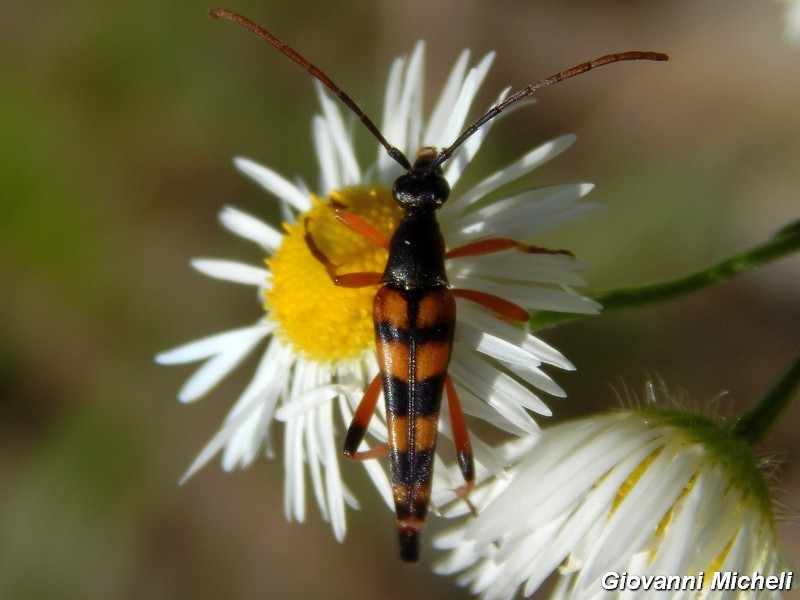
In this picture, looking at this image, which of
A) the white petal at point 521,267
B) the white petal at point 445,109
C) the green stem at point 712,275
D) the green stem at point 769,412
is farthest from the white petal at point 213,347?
the green stem at point 769,412

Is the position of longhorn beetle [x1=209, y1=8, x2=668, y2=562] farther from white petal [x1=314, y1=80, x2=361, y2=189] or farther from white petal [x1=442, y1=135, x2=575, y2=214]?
white petal [x1=314, y1=80, x2=361, y2=189]

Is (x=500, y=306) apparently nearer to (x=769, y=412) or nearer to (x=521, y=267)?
(x=521, y=267)

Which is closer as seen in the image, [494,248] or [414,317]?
[414,317]

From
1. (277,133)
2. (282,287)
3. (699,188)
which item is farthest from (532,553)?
(277,133)

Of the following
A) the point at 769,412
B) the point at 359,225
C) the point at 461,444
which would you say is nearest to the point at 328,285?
the point at 359,225

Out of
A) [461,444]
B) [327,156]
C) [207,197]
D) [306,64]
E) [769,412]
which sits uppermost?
[306,64]

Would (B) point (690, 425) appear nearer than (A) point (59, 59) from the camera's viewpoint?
Yes

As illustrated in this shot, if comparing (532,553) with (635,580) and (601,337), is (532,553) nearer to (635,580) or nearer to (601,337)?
(635,580)

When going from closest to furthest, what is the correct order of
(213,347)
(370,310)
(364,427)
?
(364,427), (370,310), (213,347)

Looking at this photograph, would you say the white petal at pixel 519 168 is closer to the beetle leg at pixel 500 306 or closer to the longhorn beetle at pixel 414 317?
the longhorn beetle at pixel 414 317
